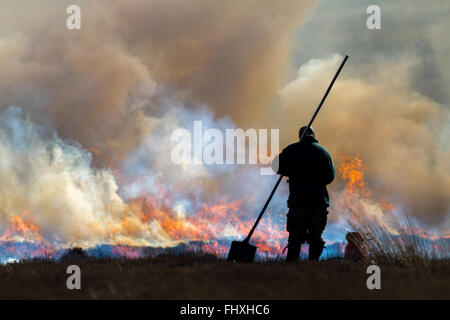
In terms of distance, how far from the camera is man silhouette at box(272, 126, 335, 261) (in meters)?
9.27

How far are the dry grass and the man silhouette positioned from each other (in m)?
1.60

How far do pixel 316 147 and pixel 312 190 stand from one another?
0.89m

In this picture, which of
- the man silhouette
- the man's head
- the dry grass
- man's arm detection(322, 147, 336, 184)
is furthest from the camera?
the man's head

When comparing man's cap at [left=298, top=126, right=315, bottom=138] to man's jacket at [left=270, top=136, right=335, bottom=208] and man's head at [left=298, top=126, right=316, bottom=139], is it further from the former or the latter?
man's jacket at [left=270, top=136, right=335, bottom=208]

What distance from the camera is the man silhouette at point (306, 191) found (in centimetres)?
927

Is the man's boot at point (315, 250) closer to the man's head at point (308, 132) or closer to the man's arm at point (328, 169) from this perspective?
the man's arm at point (328, 169)

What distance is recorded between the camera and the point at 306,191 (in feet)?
30.7

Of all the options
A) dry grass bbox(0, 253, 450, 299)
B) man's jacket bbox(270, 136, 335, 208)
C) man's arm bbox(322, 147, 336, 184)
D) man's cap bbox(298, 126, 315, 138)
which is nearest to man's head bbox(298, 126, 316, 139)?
man's cap bbox(298, 126, 315, 138)

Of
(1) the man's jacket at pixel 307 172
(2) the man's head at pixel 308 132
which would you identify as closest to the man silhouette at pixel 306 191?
(1) the man's jacket at pixel 307 172

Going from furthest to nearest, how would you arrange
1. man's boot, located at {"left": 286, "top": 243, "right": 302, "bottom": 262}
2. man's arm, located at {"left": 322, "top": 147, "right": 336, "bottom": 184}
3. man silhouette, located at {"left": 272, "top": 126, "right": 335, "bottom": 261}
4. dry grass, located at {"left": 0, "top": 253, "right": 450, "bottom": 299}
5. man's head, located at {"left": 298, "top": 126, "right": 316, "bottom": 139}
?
man's head, located at {"left": 298, "top": 126, "right": 316, "bottom": 139} < man's arm, located at {"left": 322, "top": 147, "right": 336, "bottom": 184} < man silhouette, located at {"left": 272, "top": 126, "right": 335, "bottom": 261} < man's boot, located at {"left": 286, "top": 243, "right": 302, "bottom": 262} < dry grass, located at {"left": 0, "top": 253, "right": 450, "bottom": 299}

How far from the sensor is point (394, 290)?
16.9 ft
